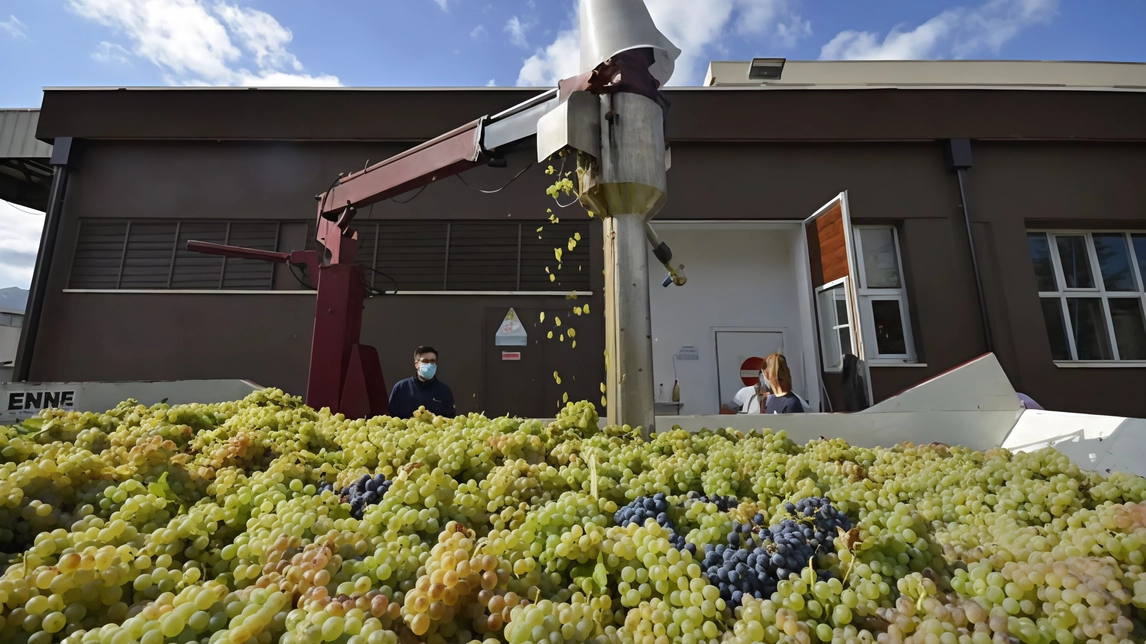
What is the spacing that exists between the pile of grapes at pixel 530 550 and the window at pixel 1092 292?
6.64m

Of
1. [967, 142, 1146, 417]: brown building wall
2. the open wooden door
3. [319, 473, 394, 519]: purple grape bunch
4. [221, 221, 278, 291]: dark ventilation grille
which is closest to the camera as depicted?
[319, 473, 394, 519]: purple grape bunch

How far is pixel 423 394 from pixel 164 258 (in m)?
4.73

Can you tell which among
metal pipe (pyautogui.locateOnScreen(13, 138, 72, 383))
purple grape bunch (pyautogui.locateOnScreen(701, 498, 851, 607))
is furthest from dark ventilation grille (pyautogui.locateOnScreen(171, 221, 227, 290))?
purple grape bunch (pyautogui.locateOnScreen(701, 498, 851, 607))

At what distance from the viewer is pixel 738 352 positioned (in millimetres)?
6797

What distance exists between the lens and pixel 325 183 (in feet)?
20.4

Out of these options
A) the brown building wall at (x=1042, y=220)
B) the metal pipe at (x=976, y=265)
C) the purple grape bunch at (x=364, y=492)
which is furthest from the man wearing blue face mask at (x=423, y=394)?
the brown building wall at (x=1042, y=220)

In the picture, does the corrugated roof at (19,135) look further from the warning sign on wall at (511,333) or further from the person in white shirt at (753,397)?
the person in white shirt at (753,397)

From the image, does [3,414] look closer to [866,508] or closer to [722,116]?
[866,508]

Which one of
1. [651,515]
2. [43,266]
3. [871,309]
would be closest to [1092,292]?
[871,309]

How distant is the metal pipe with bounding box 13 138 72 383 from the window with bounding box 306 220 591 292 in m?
3.16

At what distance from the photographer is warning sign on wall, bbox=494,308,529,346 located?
5.89 m

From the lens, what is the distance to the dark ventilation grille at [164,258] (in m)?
6.04

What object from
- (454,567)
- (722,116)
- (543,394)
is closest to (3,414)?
(454,567)

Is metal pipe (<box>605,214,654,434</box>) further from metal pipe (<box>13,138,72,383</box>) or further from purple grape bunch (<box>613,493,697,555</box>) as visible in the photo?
metal pipe (<box>13,138,72,383</box>)
